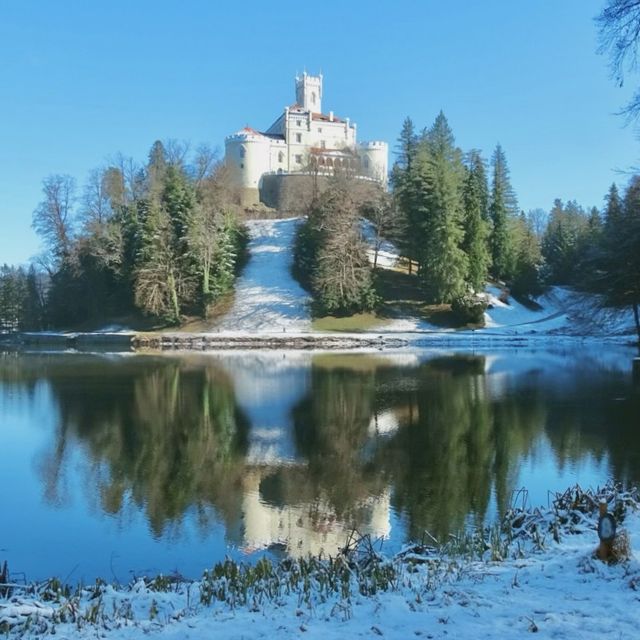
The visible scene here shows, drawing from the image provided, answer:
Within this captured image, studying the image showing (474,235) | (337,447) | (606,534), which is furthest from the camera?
(474,235)

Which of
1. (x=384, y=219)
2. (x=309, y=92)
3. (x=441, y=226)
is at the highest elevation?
(x=309, y=92)

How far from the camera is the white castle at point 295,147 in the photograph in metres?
82.9

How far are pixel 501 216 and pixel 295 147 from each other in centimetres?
3851

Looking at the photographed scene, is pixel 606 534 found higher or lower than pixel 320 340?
lower

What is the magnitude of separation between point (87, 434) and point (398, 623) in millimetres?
12372

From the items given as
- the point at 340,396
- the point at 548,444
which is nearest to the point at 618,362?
the point at 340,396

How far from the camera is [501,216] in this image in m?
59.1

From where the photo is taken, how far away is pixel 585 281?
28672 mm

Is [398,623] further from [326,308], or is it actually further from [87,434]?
[326,308]

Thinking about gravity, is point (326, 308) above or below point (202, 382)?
above

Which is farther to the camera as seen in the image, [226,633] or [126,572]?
[126,572]

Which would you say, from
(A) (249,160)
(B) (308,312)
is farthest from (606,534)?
(A) (249,160)

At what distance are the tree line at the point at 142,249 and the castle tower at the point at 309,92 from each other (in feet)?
119

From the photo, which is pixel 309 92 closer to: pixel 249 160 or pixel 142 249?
pixel 249 160
